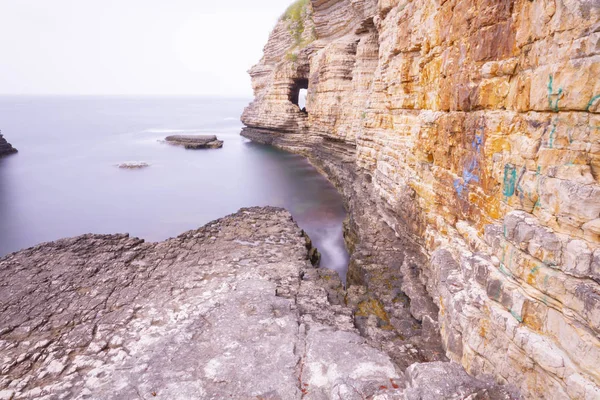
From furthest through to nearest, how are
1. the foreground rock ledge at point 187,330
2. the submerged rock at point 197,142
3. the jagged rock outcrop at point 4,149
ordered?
the submerged rock at point 197,142 → the jagged rock outcrop at point 4,149 → the foreground rock ledge at point 187,330

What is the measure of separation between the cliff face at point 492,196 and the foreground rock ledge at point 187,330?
0.73m

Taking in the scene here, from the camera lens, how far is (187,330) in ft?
19.3

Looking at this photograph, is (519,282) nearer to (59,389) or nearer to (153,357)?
(153,357)

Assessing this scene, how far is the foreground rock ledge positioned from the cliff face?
0.73 m

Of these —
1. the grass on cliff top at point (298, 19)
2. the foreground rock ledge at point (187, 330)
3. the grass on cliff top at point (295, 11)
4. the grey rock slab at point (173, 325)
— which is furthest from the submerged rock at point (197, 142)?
the foreground rock ledge at point (187, 330)

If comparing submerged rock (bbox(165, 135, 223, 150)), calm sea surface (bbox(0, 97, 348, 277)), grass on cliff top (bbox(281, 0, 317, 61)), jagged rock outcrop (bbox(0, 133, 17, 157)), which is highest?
grass on cliff top (bbox(281, 0, 317, 61))

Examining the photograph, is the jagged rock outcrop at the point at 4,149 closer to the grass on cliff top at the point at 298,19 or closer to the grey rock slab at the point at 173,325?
the grass on cliff top at the point at 298,19


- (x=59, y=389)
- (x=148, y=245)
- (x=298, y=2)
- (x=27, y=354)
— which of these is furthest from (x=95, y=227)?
(x=298, y=2)

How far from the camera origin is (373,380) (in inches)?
172

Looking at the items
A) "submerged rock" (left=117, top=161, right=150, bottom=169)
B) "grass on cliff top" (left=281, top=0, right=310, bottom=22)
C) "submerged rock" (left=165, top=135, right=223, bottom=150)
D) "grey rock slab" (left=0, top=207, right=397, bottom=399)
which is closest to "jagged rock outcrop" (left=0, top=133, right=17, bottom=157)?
"submerged rock" (left=117, top=161, right=150, bottom=169)

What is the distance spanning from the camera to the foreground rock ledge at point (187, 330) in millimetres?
4625

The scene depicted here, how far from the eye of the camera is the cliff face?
3.17 meters

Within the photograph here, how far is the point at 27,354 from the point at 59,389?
1.26 m

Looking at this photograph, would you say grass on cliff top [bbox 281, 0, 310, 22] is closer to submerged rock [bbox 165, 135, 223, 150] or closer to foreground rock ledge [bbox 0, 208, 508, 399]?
submerged rock [bbox 165, 135, 223, 150]
